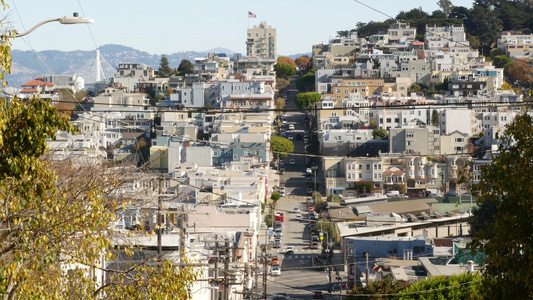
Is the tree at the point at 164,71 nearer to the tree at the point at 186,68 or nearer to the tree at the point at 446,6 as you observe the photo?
the tree at the point at 186,68

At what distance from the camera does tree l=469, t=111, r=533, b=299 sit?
6645mm

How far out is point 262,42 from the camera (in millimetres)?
80875

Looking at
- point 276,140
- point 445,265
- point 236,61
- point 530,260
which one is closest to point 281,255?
point 445,265

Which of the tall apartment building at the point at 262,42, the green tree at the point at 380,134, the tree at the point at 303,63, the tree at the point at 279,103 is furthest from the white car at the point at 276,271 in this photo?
the tall apartment building at the point at 262,42

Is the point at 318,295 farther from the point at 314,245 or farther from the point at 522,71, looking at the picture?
the point at 522,71

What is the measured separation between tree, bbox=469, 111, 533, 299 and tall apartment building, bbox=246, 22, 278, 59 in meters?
73.7

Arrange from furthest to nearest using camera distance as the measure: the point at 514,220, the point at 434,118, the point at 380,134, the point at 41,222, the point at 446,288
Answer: the point at 434,118 < the point at 380,134 < the point at 446,288 < the point at 514,220 < the point at 41,222

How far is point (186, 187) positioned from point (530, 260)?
892 inches

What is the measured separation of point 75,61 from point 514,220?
472 ft

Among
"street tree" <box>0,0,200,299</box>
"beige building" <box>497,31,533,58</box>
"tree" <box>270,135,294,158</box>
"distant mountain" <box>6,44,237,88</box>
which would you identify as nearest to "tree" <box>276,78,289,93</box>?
"beige building" <box>497,31,533,58</box>

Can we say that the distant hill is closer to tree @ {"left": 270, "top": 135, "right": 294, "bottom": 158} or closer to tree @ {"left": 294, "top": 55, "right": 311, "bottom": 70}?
tree @ {"left": 294, "top": 55, "right": 311, "bottom": 70}

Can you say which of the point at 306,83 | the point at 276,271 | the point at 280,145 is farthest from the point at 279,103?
the point at 276,271

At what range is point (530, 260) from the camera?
6.54 meters

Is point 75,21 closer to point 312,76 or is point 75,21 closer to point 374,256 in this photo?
point 374,256
